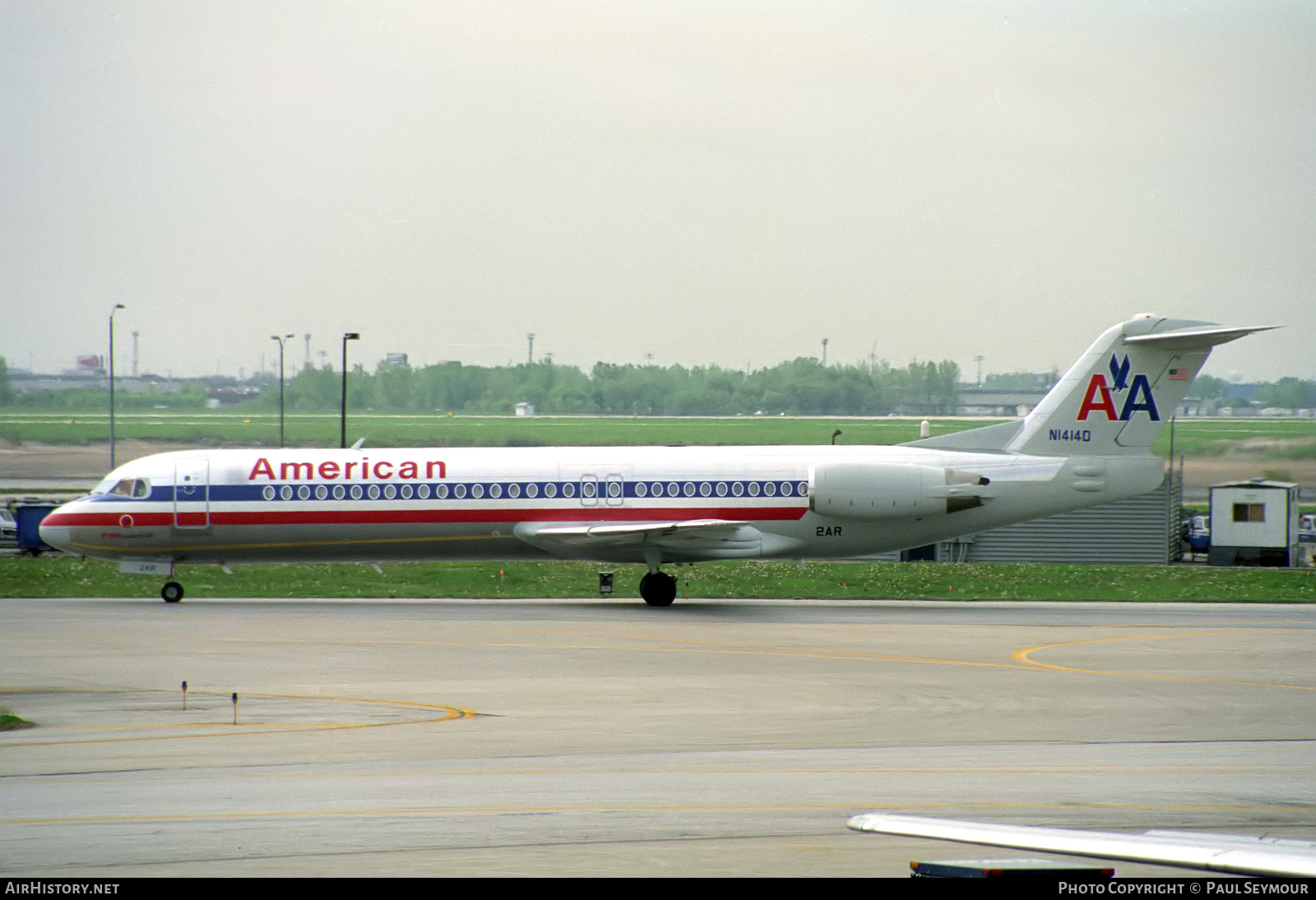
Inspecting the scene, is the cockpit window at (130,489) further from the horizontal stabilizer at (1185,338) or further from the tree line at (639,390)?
the tree line at (639,390)

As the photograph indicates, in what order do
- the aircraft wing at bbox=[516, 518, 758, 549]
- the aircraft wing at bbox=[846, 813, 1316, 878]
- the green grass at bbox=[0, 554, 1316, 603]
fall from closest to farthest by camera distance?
the aircraft wing at bbox=[846, 813, 1316, 878] → the aircraft wing at bbox=[516, 518, 758, 549] → the green grass at bbox=[0, 554, 1316, 603]

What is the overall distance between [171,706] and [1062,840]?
1508 cm

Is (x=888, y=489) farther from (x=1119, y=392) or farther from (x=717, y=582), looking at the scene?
(x=717, y=582)

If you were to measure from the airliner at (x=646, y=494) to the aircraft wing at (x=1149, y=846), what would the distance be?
26.1m

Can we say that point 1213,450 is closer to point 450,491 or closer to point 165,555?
point 450,491

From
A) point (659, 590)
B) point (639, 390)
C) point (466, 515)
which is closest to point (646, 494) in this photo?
point (659, 590)

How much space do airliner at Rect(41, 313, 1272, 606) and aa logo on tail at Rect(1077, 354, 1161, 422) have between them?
4 centimetres

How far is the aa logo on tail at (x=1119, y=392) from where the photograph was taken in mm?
34844

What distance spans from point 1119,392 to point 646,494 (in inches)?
464

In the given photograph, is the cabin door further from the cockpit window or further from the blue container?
the blue container

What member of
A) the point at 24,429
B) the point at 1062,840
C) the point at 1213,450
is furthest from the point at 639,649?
the point at 24,429

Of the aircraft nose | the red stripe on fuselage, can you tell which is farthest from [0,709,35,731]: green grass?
the aircraft nose

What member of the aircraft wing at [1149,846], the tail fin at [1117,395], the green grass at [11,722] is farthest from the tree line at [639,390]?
the aircraft wing at [1149,846]

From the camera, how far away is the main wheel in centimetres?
3412
